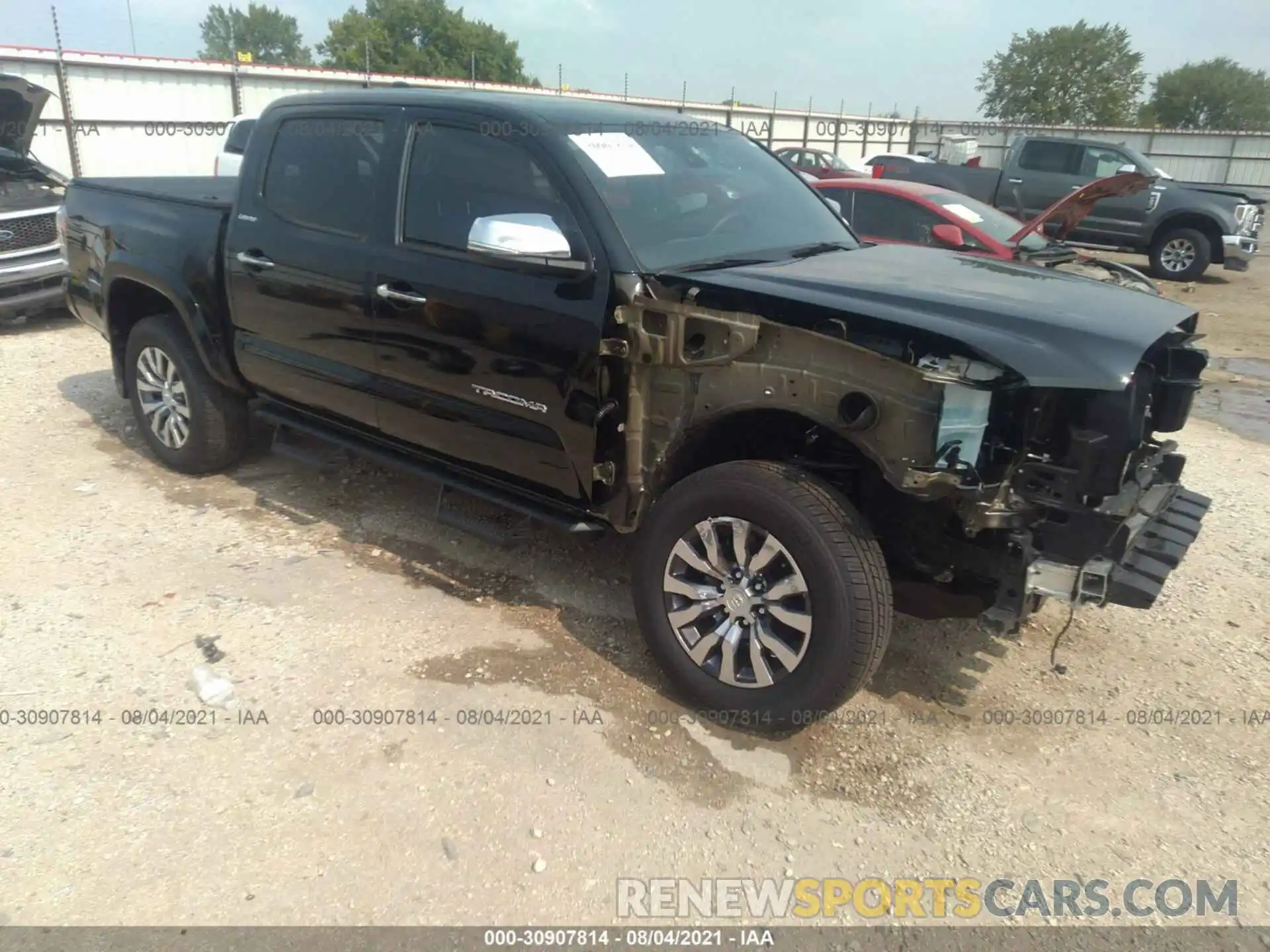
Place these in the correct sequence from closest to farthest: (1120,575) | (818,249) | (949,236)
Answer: (1120,575)
(818,249)
(949,236)

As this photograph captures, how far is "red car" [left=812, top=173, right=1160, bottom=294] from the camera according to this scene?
7.00 meters

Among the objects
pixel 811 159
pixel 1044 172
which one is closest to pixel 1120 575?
pixel 1044 172

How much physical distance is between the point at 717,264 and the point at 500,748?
6.04 ft

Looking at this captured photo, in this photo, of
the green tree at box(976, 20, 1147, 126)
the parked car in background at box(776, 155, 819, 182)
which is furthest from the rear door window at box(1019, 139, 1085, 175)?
the green tree at box(976, 20, 1147, 126)

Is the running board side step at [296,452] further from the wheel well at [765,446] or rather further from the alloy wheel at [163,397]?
the wheel well at [765,446]

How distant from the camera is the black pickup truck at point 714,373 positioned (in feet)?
8.74

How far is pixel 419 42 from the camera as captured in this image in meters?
58.9

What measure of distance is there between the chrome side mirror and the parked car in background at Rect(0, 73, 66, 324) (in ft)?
20.4

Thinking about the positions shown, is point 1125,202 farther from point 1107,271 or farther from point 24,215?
point 24,215

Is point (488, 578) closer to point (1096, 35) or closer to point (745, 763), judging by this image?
point (745, 763)

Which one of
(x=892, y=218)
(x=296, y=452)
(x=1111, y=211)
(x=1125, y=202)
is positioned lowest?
(x=296, y=452)

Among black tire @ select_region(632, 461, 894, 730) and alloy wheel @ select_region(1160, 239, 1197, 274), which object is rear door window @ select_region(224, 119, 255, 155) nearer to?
black tire @ select_region(632, 461, 894, 730)

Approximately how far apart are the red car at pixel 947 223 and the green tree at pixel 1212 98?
54.6m

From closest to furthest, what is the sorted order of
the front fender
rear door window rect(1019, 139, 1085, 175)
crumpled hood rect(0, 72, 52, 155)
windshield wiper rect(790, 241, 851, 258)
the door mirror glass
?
windshield wiper rect(790, 241, 851, 258)
the front fender
the door mirror glass
crumpled hood rect(0, 72, 52, 155)
rear door window rect(1019, 139, 1085, 175)
